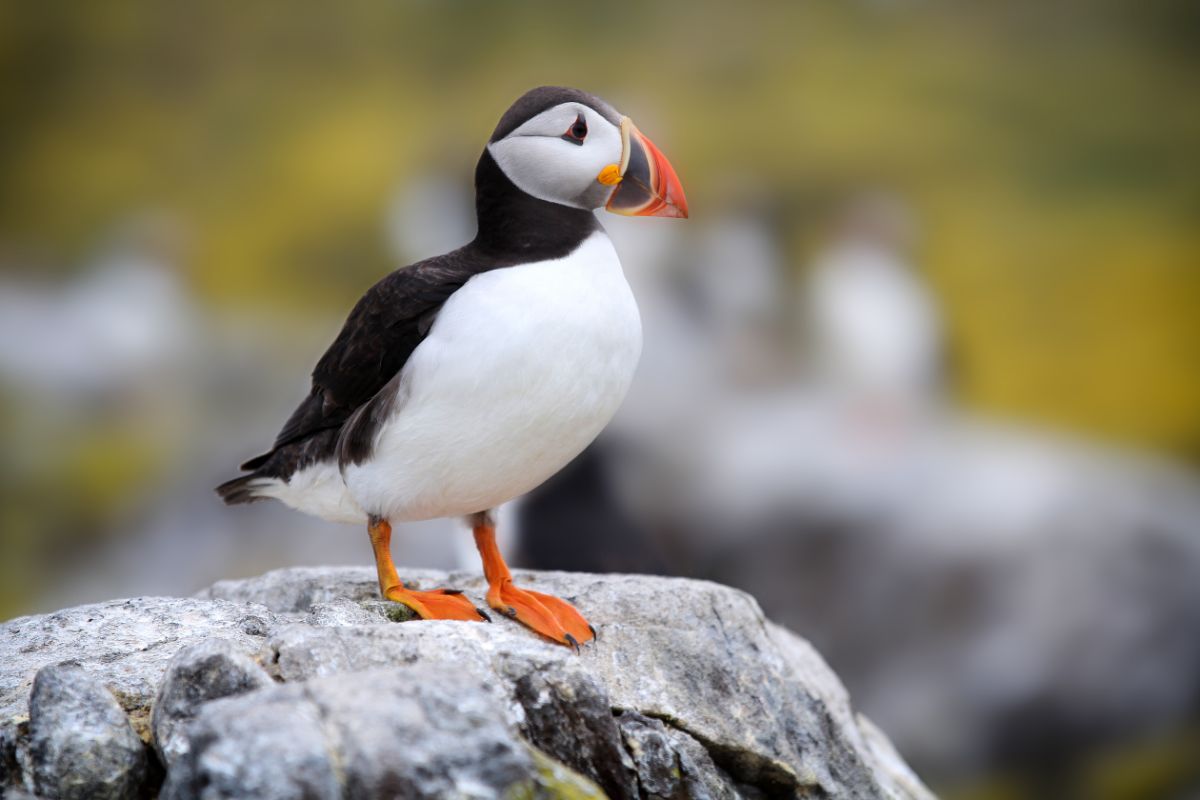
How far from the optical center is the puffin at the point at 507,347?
2.77 metres

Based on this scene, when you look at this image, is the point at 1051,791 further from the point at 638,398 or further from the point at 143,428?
the point at 143,428

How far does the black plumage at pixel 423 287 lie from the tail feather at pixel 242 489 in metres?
0.39

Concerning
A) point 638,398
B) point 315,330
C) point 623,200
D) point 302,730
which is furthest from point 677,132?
point 302,730

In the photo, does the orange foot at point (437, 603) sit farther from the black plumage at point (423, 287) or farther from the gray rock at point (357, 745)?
the gray rock at point (357, 745)

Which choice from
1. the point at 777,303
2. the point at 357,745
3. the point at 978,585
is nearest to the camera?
the point at 357,745

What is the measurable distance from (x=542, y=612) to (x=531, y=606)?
0.16 feet

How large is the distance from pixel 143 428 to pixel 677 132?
4191mm

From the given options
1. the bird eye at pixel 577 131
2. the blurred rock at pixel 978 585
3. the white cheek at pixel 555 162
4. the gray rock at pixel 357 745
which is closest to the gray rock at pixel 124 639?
the gray rock at pixel 357 745

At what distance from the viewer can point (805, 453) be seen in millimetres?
7672

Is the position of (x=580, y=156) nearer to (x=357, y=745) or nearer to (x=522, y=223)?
(x=522, y=223)

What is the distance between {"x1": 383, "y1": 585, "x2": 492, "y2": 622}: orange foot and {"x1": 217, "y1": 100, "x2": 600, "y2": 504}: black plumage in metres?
0.36

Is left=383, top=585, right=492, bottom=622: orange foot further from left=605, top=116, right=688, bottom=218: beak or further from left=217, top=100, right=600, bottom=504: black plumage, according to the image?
left=605, top=116, right=688, bottom=218: beak

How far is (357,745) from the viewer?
1.77m

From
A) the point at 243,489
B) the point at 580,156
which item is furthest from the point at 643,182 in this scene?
the point at 243,489
